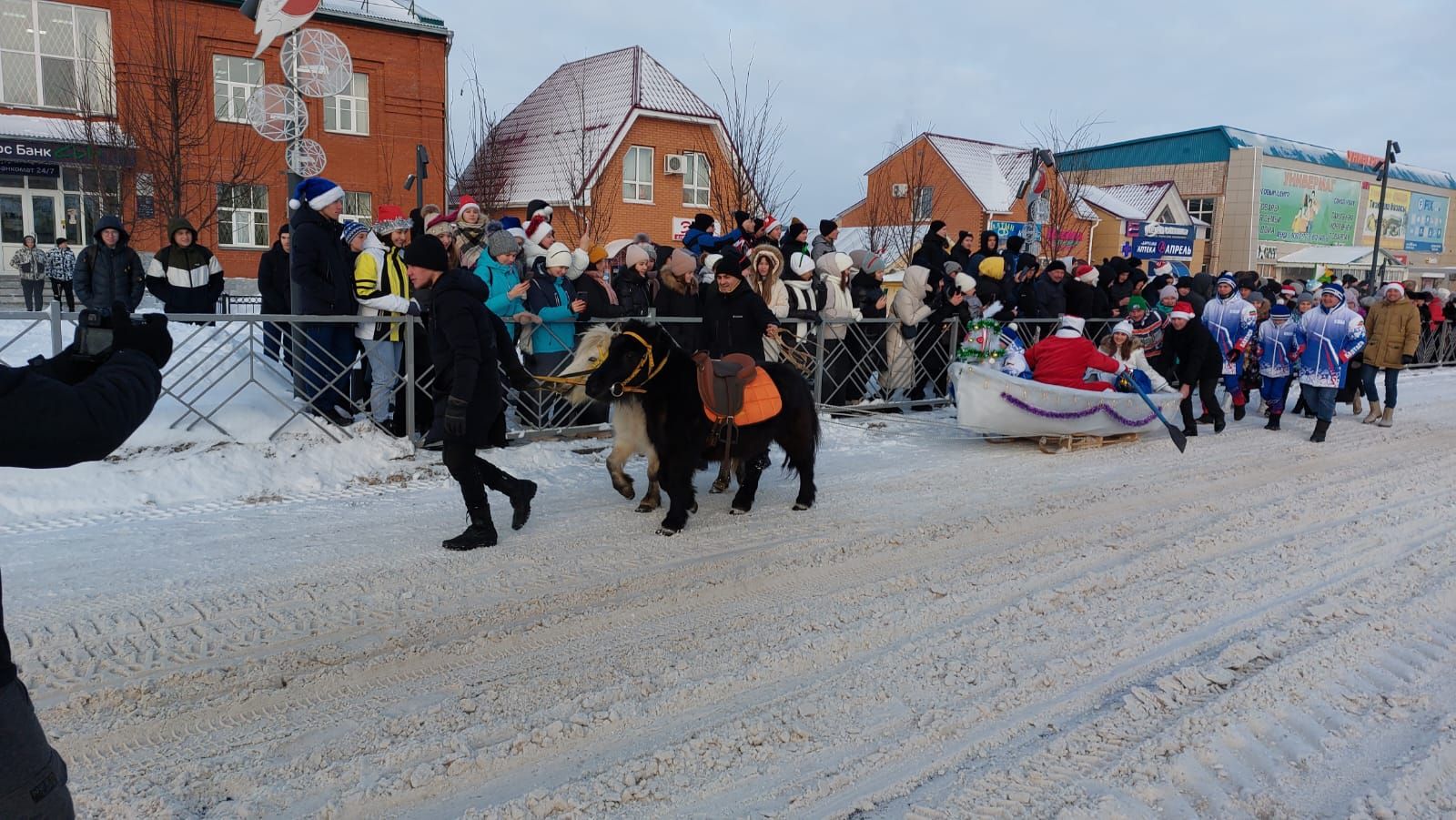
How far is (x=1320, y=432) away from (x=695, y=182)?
23.7 m

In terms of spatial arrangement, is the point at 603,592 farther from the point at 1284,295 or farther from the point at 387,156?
the point at 387,156

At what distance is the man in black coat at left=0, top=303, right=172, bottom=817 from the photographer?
1763mm

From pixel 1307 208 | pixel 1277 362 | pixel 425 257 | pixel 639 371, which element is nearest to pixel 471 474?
pixel 639 371

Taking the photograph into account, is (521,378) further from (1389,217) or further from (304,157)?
(1389,217)

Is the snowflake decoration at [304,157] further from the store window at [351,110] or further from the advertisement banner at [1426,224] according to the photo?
the advertisement banner at [1426,224]

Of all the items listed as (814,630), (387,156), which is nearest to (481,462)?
(814,630)

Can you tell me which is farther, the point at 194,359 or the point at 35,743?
the point at 194,359

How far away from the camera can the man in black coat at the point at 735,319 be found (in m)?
7.38

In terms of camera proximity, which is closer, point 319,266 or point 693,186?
point 319,266

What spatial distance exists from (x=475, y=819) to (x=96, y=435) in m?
1.72

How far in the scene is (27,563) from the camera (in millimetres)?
4992

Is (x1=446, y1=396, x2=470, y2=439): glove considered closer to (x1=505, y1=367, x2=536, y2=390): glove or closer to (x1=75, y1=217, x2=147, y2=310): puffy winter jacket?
(x1=505, y1=367, x2=536, y2=390): glove

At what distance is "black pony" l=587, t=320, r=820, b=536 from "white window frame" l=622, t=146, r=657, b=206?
949 inches

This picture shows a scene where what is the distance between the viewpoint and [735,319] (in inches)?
294
